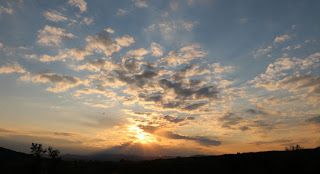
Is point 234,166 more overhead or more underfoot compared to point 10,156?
more overhead

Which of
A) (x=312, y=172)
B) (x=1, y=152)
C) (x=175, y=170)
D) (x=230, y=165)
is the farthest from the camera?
(x=1, y=152)

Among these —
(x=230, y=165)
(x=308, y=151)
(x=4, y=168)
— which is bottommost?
(x=4, y=168)

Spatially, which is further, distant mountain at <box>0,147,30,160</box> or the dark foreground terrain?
distant mountain at <box>0,147,30,160</box>

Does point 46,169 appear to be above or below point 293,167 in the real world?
below

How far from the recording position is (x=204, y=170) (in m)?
30.0

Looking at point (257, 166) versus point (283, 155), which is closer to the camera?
point (257, 166)

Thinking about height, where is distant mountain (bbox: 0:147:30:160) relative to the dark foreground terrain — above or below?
below

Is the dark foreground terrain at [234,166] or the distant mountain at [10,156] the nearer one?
the dark foreground terrain at [234,166]

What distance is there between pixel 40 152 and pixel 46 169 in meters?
4.08

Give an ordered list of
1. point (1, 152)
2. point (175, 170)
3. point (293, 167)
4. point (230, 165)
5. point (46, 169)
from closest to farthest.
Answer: point (293, 167) → point (230, 165) → point (175, 170) → point (46, 169) → point (1, 152)

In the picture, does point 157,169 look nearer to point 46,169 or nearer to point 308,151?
point 46,169

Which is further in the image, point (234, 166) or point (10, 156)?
point (10, 156)

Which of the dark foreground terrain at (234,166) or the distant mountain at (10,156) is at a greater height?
the dark foreground terrain at (234,166)

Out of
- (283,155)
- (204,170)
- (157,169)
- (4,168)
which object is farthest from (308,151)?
(4,168)
